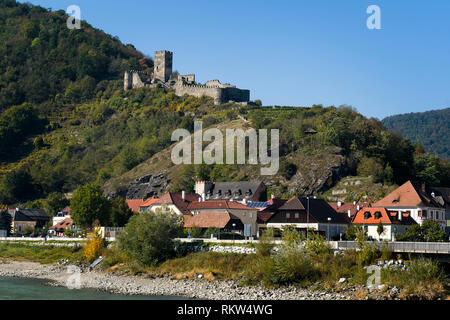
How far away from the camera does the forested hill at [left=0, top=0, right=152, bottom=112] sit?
176500 mm

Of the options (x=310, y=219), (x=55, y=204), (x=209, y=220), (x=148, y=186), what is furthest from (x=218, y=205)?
(x=55, y=204)

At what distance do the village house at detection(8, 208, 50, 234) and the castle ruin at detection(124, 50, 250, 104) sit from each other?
2008 inches

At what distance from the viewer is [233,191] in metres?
88.8

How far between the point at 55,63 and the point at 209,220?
12897 cm

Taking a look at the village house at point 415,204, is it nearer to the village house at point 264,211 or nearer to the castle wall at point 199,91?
the village house at point 264,211

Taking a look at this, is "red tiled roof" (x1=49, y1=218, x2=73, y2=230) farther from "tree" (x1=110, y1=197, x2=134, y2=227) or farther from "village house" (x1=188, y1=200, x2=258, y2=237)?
"village house" (x1=188, y1=200, x2=258, y2=237)

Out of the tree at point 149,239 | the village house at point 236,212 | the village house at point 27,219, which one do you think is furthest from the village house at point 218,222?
the village house at point 27,219

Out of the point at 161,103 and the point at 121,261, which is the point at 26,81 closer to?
the point at 161,103

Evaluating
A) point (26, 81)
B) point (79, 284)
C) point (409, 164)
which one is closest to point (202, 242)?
point (79, 284)

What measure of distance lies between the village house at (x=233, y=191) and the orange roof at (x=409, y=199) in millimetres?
17933

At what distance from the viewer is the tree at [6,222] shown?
93.3 meters

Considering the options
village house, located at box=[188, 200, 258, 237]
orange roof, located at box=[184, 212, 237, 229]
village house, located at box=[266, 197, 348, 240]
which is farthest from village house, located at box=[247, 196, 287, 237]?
orange roof, located at box=[184, 212, 237, 229]

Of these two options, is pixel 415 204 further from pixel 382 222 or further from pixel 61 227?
pixel 61 227

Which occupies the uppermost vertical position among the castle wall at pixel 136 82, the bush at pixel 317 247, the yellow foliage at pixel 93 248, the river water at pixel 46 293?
the castle wall at pixel 136 82
